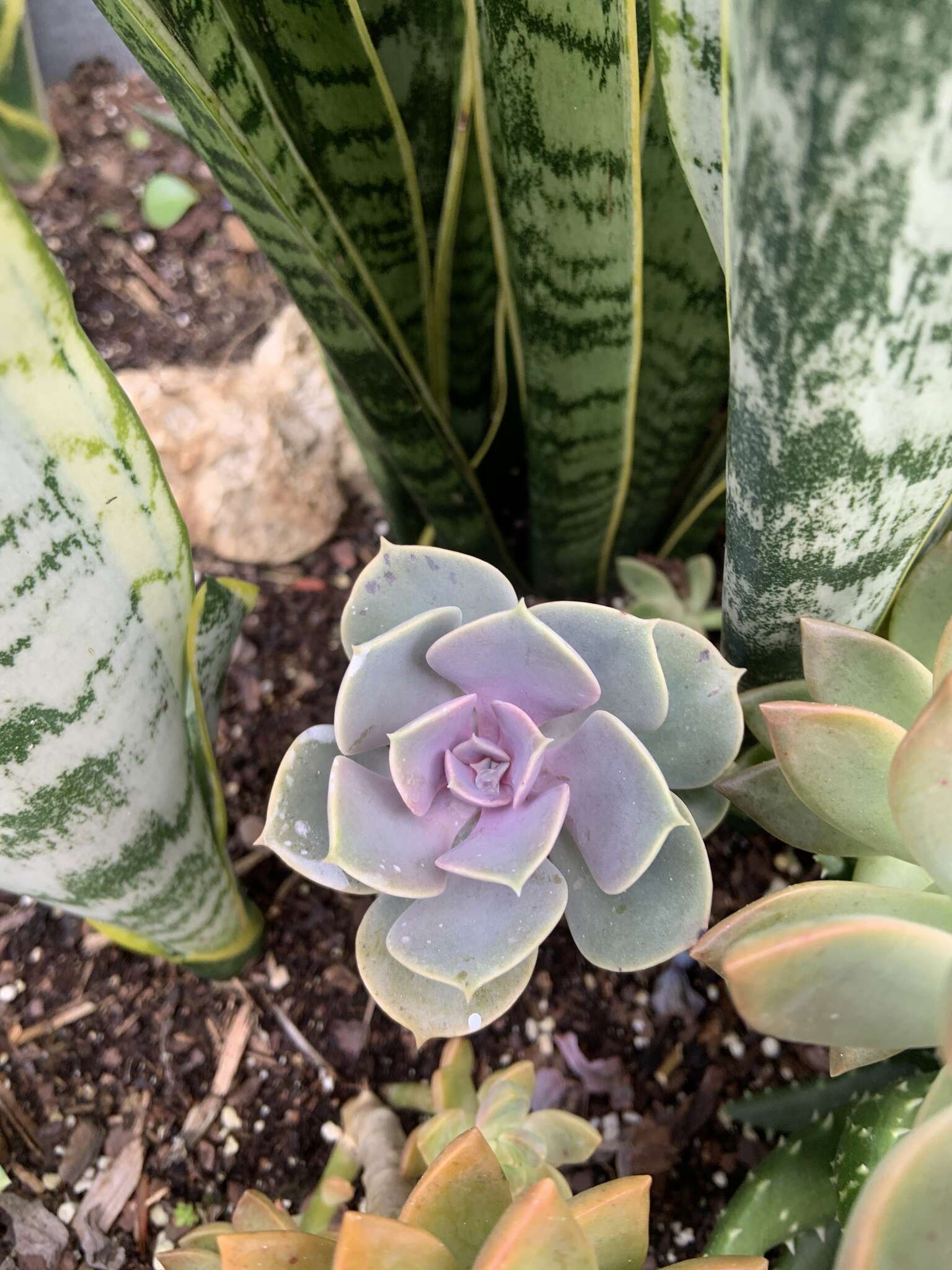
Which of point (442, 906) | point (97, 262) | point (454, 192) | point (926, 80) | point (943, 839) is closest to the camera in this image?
point (926, 80)

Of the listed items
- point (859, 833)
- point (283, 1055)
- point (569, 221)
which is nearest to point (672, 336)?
point (569, 221)

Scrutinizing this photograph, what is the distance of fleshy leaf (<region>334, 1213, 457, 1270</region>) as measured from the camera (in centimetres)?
40

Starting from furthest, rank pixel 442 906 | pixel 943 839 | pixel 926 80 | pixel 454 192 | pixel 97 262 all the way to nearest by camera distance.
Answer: pixel 97 262, pixel 454 192, pixel 442 906, pixel 943 839, pixel 926 80

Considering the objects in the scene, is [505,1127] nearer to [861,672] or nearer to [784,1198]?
[784,1198]

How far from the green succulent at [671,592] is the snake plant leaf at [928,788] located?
0.41 meters

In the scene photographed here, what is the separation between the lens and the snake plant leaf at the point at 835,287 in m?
0.28

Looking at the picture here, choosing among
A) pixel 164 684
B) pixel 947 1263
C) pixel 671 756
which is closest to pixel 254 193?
pixel 164 684

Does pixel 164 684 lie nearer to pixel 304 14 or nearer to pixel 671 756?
pixel 671 756

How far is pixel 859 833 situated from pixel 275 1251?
14.1 inches

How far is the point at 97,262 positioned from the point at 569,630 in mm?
1043

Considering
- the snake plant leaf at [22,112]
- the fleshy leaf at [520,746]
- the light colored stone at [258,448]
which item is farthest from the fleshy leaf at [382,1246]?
the snake plant leaf at [22,112]

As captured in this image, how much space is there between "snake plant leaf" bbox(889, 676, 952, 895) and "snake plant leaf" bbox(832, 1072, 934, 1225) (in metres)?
0.18

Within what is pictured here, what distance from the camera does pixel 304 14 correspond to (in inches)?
21.2

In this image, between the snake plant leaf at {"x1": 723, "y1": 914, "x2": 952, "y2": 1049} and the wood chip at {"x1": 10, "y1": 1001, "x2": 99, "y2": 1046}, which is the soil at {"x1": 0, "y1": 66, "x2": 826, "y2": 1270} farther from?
the snake plant leaf at {"x1": 723, "y1": 914, "x2": 952, "y2": 1049}
